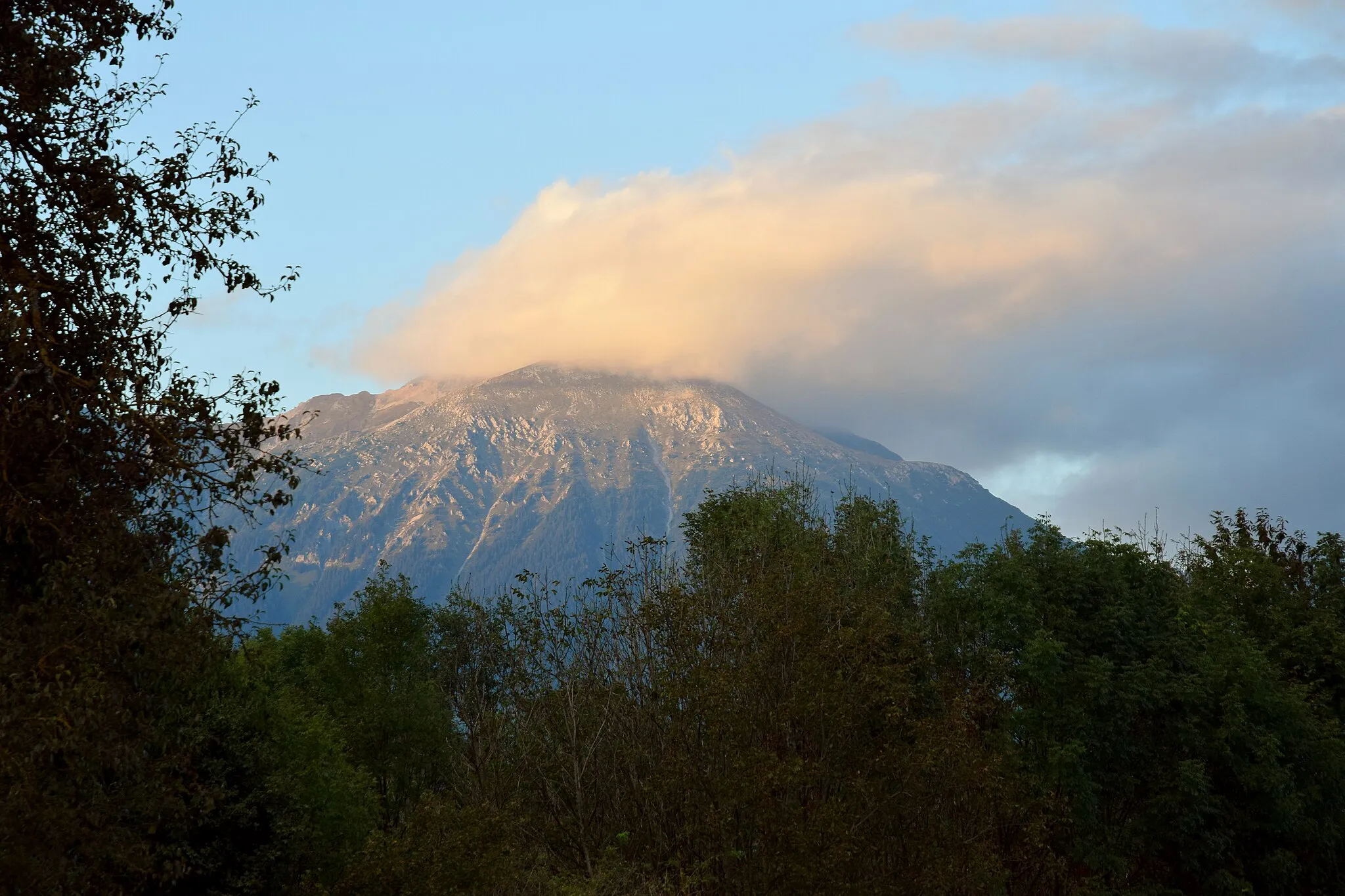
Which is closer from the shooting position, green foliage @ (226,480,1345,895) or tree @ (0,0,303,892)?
tree @ (0,0,303,892)

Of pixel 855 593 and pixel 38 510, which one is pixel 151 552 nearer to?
pixel 38 510

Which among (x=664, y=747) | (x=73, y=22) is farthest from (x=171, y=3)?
(x=664, y=747)

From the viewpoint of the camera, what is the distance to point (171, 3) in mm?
18266

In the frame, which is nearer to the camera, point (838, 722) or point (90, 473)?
point (90, 473)

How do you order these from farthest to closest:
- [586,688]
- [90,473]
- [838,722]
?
[586,688] < [838,722] < [90,473]

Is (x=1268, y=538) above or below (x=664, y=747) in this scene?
above

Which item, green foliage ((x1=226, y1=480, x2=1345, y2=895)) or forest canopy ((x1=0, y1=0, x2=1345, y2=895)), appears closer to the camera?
forest canopy ((x1=0, y1=0, x2=1345, y2=895))

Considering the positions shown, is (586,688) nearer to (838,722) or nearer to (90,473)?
(838,722)

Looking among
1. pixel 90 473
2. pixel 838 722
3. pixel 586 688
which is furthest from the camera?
pixel 586 688

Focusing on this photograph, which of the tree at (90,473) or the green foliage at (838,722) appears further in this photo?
the green foliage at (838,722)

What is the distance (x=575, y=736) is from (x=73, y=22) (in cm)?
2451

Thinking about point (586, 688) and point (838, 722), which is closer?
point (838, 722)

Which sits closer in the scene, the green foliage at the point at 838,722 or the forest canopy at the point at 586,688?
the forest canopy at the point at 586,688

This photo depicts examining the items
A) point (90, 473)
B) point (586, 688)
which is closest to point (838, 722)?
point (586, 688)
